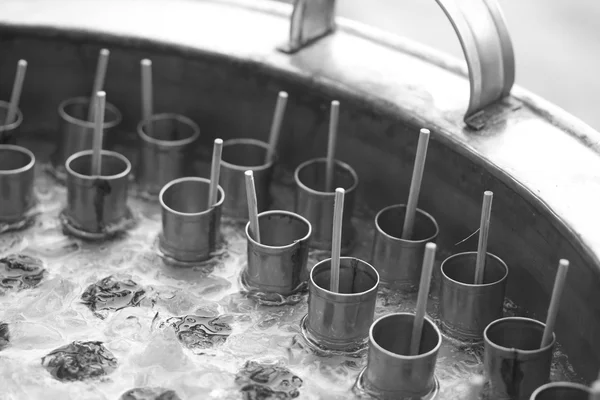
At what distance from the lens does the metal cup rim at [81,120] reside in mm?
2728

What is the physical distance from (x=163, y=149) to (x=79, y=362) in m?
0.76

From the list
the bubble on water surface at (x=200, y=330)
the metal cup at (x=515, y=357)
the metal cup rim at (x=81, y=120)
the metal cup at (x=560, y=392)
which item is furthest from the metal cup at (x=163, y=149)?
the metal cup at (x=560, y=392)

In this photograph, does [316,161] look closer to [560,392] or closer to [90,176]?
[90,176]

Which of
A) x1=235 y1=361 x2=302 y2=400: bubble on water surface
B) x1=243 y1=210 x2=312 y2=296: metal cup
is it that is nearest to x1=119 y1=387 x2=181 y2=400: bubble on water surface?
x1=235 y1=361 x2=302 y2=400: bubble on water surface

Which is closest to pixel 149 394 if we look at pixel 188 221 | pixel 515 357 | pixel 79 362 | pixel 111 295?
pixel 79 362

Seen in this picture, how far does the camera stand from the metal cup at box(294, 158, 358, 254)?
2.45 meters

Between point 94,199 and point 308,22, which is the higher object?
point 308,22

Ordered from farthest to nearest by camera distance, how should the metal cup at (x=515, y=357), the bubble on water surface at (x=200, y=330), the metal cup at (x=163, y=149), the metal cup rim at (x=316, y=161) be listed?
the metal cup at (x=163, y=149)
the metal cup rim at (x=316, y=161)
the bubble on water surface at (x=200, y=330)
the metal cup at (x=515, y=357)

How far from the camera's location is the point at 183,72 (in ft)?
9.12

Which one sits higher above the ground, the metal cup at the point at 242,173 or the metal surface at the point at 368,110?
the metal surface at the point at 368,110

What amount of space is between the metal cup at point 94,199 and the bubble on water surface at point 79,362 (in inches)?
18.7

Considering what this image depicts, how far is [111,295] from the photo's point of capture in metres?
2.34

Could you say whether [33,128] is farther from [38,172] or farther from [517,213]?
[517,213]

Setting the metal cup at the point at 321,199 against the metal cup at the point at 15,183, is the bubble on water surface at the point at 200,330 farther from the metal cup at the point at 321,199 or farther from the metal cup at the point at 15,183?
the metal cup at the point at 15,183
